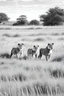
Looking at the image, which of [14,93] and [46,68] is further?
[46,68]

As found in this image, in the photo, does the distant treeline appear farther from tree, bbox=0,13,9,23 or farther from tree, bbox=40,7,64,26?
tree, bbox=0,13,9,23

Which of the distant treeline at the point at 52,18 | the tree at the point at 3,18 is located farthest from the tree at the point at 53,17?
the tree at the point at 3,18

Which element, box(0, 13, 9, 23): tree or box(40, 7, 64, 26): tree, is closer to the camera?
box(40, 7, 64, 26): tree

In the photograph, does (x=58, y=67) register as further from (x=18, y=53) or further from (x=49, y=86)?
(x=18, y=53)

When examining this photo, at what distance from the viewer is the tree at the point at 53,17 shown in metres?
59.8

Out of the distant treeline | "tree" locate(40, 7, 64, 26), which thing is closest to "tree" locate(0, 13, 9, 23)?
the distant treeline

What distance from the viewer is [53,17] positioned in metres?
60.9

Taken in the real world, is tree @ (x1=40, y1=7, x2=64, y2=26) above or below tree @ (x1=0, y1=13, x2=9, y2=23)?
above

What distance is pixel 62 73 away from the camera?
23.6ft

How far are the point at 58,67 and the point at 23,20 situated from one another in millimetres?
65010

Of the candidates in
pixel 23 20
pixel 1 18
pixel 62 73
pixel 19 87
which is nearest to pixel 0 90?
pixel 19 87

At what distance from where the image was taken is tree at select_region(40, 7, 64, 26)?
59.8m

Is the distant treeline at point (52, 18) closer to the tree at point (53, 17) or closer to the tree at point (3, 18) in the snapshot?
the tree at point (53, 17)

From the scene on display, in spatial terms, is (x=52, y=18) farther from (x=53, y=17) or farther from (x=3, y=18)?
(x=3, y=18)
